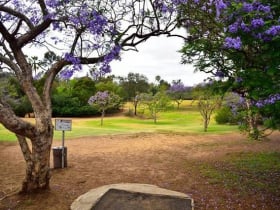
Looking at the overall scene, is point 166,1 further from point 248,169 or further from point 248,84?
point 248,169

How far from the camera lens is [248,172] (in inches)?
422

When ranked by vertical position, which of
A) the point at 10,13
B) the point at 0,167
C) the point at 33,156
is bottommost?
the point at 0,167

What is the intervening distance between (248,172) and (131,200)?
→ 4732 millimetres

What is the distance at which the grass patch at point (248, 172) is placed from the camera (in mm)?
9023

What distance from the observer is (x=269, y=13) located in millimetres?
6059

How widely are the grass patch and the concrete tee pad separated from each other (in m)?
2.07

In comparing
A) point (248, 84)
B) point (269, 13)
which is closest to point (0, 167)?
point (248, 84)

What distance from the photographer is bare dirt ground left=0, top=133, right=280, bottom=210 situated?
308 inches

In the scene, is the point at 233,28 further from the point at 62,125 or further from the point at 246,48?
the point at 62,125

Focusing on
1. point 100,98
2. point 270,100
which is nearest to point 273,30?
point 270,100

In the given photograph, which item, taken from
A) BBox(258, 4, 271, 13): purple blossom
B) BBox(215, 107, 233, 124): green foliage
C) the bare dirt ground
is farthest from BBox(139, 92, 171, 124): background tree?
BBox(258, 4, 271, 13): purple blossom

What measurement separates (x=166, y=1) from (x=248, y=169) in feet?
17.9

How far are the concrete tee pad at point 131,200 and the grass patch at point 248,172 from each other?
207cm

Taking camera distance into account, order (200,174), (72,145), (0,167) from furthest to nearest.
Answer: (72,145) → (0,167) → (200,174)
